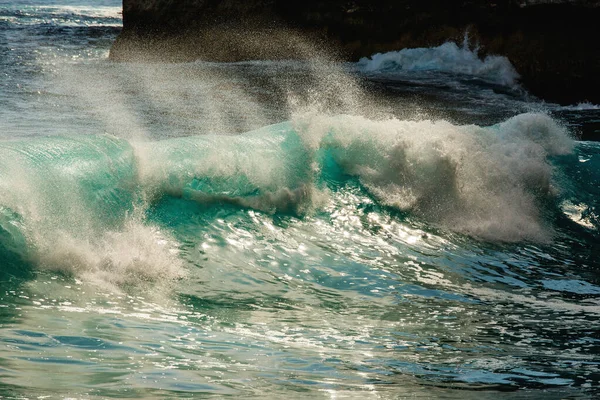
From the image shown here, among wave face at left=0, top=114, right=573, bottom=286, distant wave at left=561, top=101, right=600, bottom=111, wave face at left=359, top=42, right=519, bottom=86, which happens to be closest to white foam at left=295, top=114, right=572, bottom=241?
wave face at left=0, top=114, right=573, bottom=286

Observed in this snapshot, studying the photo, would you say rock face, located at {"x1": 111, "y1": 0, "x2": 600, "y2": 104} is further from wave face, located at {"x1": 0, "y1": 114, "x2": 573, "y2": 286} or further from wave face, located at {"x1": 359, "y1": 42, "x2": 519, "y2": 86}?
wave face, located at {"x1": 0, "y1": 114, "x2": 573, "y2": 286}

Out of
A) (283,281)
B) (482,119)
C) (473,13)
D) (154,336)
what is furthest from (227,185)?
(473,13)

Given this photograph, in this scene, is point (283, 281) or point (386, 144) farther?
point (386, 144)

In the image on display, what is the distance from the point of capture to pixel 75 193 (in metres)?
5.43

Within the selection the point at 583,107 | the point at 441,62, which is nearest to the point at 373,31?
the point at 441,62

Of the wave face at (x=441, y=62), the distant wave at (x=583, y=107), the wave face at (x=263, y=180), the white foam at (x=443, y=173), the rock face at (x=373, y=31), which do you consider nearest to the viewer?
the wave face at (x=263, y=180)

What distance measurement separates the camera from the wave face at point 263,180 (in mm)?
4918

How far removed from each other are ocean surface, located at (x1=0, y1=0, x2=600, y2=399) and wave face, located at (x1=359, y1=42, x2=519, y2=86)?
9.64m

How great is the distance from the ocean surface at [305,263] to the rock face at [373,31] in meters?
8.30

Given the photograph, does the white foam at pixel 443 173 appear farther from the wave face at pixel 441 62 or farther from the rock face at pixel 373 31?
the wave face at pixel 441 62

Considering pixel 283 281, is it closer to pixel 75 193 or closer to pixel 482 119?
pixel 75 193

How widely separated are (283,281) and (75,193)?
1.49 meters

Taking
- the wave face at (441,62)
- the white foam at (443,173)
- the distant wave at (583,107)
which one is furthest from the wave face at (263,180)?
the wave face at (441,62)

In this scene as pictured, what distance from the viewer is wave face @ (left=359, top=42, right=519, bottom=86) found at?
60.6ft
